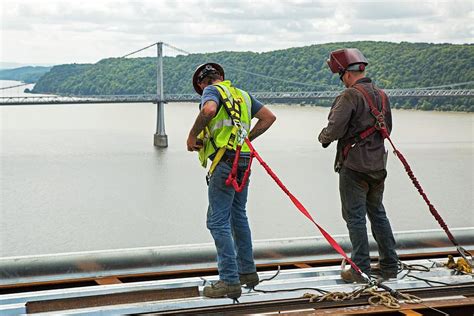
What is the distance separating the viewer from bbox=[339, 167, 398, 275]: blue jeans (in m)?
4.23

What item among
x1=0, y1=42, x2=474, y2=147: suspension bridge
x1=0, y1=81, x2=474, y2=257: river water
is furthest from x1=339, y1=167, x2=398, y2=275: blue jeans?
x1=0, y1=42, x2=474, y2=147: suspension bridge

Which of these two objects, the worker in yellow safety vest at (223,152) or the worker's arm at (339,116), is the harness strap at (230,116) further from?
the worker's arm at (339,116)

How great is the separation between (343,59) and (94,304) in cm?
170

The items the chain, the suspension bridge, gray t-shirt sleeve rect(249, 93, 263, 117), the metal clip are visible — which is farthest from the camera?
the suspension bridge

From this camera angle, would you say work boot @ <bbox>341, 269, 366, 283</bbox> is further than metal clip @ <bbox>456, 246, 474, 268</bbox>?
No

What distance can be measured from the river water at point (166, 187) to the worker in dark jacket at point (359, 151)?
16.8 metres

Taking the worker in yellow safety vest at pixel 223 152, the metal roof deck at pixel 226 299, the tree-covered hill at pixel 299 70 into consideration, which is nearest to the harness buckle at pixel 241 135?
the worker in yellow safety vest at pixel 223 152

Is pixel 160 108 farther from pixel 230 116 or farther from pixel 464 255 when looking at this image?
pixel 230 116

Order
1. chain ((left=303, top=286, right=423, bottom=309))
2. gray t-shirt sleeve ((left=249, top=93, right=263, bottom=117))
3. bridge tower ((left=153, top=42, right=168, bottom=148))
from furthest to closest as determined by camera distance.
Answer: bridge tower ((left=153, top=42, right=168, bottom=148))
gray t-shirt sleeve ((left=249, top=93, right=263, bottom=117))
chain ((left=303, top=286, right=423, bottom=309))

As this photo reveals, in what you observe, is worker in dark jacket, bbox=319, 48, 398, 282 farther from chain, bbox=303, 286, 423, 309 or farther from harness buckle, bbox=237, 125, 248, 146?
harness buckle, bbox=237, 125, 248, 146

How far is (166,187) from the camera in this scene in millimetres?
31672

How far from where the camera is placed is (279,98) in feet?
162

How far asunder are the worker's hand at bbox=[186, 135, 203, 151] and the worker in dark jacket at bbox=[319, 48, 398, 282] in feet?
2.11

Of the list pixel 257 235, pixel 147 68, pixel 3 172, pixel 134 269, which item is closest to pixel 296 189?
pixel 257 235
